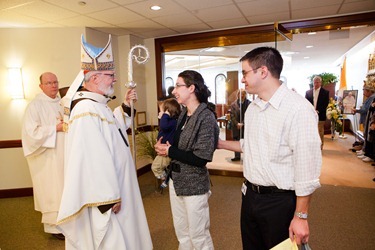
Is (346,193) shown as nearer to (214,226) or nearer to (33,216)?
(214,226)

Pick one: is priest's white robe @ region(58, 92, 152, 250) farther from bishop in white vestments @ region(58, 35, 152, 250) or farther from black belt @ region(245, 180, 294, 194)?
black belt @ region(245, 180, 294, 194)

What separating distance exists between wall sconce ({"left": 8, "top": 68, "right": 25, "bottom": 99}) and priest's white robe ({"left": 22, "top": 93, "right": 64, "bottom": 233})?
147cm

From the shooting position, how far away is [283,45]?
4.38m

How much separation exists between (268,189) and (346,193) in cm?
313

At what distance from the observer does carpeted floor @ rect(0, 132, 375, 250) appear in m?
2.61

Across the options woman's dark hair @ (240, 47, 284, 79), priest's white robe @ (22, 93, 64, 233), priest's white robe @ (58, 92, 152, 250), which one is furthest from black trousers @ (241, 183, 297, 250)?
priest's white robe @ (22, 93, 64, 233)

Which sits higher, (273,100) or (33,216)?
(273,100)

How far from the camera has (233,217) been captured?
3117mm

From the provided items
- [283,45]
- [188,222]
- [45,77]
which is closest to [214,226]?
[188,222]

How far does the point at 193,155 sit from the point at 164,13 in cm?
268

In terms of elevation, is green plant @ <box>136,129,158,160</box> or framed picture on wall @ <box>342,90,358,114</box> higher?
framed picture on wall @ <box>342,90,358,114</box>

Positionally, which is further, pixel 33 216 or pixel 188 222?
pixel 33 216

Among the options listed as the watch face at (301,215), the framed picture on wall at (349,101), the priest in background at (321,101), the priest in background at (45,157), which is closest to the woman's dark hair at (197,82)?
the watch face at (301,215)

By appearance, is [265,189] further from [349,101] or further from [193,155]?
[349,101]
